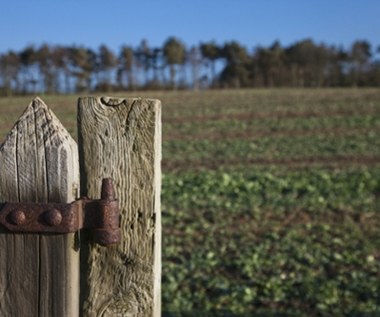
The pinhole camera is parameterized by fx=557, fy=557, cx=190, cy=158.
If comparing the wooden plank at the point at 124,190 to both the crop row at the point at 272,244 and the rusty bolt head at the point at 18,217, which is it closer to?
the rusty bolt head at the point at 18,217

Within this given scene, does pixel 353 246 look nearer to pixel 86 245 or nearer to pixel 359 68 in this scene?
pixel 86 245

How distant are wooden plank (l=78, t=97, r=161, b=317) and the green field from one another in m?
4.50

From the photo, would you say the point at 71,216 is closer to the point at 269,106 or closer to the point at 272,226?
the point at 272,226

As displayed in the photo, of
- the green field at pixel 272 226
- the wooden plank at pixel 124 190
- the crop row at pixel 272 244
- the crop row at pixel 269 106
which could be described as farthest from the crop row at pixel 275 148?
the wooden plank at pixel 124 190

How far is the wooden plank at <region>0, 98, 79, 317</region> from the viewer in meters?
1.25

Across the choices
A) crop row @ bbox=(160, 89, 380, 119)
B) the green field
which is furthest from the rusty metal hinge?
crop row @ bbox=(160, 89, 380, 119)

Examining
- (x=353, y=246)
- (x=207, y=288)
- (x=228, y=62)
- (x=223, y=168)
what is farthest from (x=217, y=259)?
(x=228, y=62)

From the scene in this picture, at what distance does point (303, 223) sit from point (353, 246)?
1.43 m

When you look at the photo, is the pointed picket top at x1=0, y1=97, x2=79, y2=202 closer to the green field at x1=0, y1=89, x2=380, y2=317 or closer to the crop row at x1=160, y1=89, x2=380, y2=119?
the green field at x1=0, y1=89, x2=380, y2=317

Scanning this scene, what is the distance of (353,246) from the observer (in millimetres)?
8016

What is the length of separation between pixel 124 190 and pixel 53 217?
18 cm

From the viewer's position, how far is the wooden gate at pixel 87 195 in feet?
4.10

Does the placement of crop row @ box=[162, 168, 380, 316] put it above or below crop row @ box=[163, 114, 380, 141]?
below

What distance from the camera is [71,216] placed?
1221 millimetres
